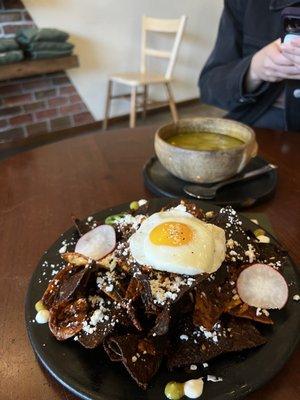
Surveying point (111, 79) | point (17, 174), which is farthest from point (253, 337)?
point (111, 79)

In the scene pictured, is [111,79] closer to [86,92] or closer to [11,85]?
[86,92]

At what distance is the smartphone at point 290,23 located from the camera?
3.18 feet

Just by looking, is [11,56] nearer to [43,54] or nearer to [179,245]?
[43,54]

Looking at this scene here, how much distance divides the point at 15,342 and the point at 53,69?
2834 mm

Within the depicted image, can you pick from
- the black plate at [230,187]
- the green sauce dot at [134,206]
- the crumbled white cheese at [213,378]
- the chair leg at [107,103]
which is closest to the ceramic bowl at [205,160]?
the black plate at [230,187]

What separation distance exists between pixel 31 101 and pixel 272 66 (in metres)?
2.54

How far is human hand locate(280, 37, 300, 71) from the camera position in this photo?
40.8 inches

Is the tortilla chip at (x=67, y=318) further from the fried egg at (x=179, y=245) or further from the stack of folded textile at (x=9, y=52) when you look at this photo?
the stack of folded textile at (x=9, y=52)

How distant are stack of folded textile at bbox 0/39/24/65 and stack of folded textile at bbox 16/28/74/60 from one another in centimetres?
10

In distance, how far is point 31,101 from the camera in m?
3.26

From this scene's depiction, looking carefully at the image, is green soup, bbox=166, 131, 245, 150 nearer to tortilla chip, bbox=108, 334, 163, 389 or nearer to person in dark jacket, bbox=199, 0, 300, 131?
person in dark jacket, bbox=199, 0, 300, 131

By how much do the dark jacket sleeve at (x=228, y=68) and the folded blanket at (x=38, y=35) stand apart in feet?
5.80

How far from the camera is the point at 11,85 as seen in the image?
123 inches

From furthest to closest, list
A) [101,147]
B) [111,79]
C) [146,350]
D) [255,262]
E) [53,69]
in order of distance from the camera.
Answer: [111,79]
[53,69]
[101,147]
[255,262]
[146,350]
